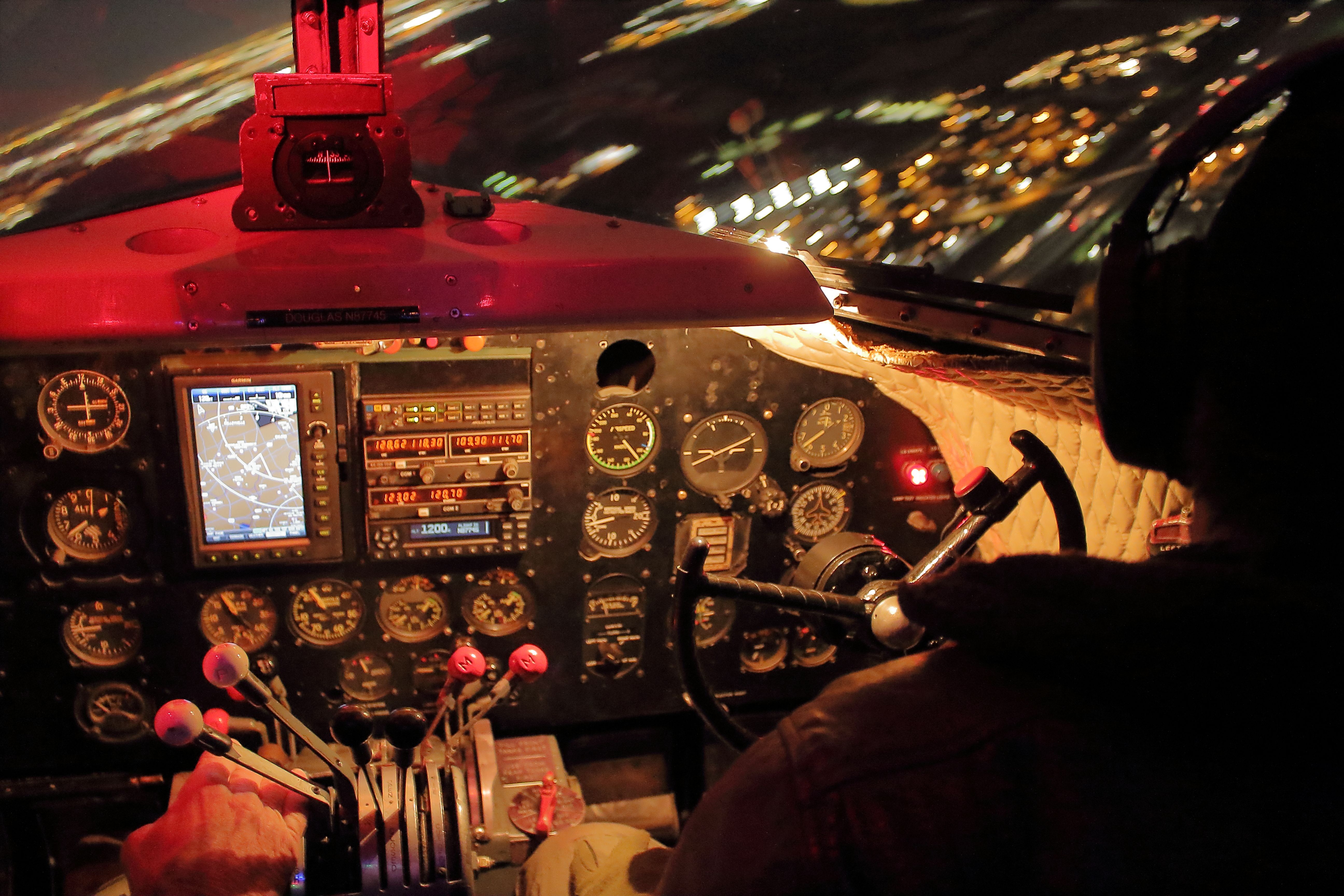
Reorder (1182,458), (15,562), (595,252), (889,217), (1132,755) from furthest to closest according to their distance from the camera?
(889,217) → (15,562) → (595,252) → (1182,458) → (1132,755)

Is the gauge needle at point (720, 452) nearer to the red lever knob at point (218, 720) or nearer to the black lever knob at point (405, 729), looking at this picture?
the black lever knob at point (405, 729)

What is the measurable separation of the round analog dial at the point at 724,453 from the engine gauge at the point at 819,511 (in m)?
0.19

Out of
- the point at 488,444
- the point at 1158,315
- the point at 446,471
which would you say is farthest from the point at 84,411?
the point at 1158,315

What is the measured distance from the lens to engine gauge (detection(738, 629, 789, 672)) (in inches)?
122

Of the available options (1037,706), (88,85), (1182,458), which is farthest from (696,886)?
(88,85)

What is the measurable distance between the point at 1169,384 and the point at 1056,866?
1.46 ft

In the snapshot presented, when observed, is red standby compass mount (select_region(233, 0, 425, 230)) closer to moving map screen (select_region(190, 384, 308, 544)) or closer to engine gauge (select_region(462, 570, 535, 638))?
moving map screen (select_region(190, 384, 308, 544))

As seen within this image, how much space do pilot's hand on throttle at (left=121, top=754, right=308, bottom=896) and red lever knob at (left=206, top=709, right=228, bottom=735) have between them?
9 cm

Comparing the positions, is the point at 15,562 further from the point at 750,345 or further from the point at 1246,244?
the point at 1246,244

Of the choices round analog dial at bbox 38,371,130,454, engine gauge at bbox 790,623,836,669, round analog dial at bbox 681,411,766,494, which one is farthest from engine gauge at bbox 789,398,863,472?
round analog dial at bbox 38,371,130,454

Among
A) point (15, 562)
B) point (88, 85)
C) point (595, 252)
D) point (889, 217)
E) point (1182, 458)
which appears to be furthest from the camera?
point (889, 217)

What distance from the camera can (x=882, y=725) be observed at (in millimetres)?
703

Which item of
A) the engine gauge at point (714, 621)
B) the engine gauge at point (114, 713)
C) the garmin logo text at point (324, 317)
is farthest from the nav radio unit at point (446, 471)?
the garmin logo text at point (324, 317)

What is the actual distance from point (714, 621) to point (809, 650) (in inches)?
14.3
